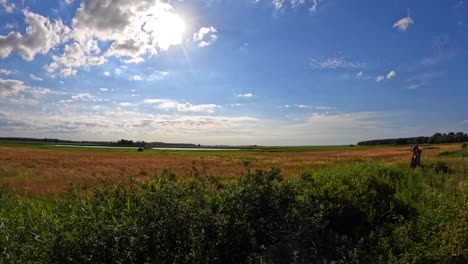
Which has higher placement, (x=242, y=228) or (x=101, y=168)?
(x=242, y=228)

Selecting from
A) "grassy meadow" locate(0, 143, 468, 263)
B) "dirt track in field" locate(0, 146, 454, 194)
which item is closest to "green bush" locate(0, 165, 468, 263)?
"grassy meadow" locate(0, 143, 468, 263)

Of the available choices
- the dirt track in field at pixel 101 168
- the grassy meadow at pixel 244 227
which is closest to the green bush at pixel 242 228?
the grassy meadow at pixel 244 227

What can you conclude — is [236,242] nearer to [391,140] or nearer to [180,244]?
[180,244]

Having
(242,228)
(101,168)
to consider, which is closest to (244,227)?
(242,228)

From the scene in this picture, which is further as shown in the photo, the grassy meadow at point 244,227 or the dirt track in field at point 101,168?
the dirt track in field at point 101,168

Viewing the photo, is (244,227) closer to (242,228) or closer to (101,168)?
(242,228)

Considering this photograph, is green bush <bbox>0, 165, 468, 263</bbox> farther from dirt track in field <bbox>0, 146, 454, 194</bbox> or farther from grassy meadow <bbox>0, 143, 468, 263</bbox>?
dirt track in field <bbox>0, 146, 454, 194</bbox>

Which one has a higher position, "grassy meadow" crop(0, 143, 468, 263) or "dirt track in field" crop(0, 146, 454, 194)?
"grassy meadow" crop(0, 143, 468, 263)

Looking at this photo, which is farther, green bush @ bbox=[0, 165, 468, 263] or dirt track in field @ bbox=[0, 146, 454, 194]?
dirt track in field @ bbox=[0, 146, 454, 194]

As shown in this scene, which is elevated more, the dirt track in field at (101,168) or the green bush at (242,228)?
the green bush at (242,228)

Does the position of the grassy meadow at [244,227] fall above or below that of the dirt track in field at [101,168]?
above

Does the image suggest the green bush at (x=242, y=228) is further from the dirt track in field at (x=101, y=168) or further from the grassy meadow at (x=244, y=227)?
the dirt track in field at (x=101, y=168)

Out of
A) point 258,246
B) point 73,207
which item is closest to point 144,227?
point 258,246

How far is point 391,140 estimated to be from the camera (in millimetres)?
179000
